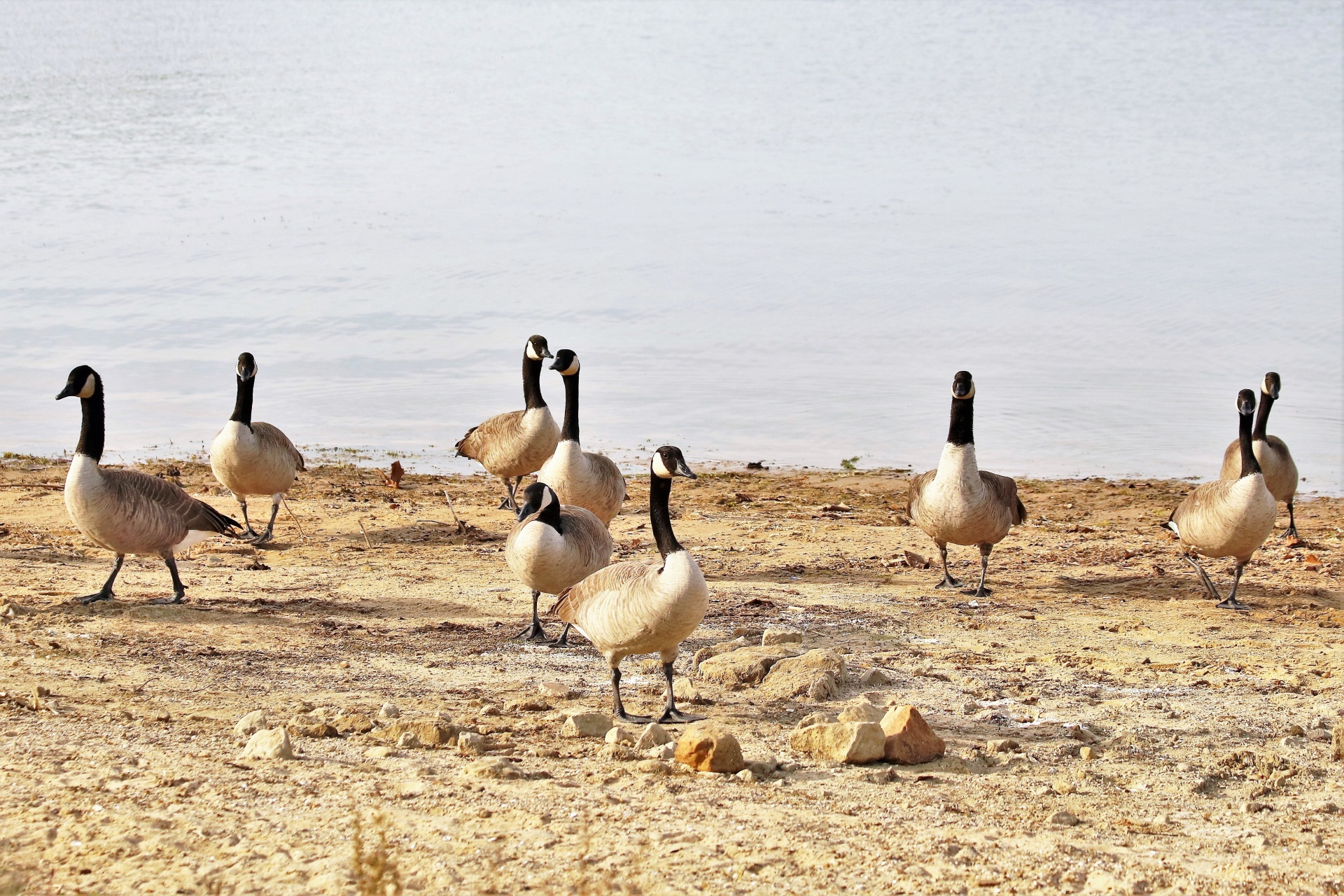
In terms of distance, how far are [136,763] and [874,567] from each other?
5786 mm

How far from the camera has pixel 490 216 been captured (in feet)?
85.7

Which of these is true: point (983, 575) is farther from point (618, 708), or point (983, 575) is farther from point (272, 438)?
point (272, 438)

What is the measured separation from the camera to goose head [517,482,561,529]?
6.86 meters

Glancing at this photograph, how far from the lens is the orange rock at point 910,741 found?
512 cm

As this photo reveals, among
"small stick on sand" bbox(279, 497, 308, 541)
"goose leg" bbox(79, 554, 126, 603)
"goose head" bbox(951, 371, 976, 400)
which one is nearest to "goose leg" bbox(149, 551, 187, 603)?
"goose leg" bbox(79, 554, 126, 603)

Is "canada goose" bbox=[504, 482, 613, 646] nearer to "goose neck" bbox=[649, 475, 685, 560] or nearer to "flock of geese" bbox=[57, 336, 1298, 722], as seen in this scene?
"flock of geese" bbox=[57, 336, 1298, 722]

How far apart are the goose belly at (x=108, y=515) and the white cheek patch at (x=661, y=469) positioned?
3215 mm

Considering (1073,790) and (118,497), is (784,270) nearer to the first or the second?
(118,497)

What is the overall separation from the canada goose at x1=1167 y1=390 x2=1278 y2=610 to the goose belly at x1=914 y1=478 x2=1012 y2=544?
121 centimetres

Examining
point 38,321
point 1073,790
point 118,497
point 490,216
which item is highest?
point 490,216

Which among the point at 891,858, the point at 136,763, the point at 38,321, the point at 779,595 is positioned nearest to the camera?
the point at 891,858

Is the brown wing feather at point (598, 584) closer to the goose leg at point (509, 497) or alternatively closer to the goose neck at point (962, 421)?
the goose neck at point (962, 421)

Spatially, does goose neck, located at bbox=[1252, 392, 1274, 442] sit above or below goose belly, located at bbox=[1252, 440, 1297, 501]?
above

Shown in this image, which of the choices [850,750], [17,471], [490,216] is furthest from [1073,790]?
[490,216]
